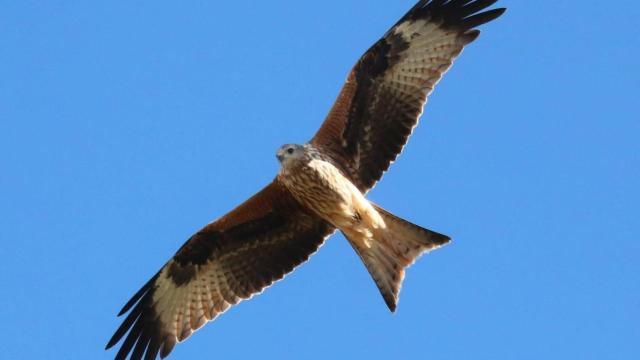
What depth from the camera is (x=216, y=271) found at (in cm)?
1031

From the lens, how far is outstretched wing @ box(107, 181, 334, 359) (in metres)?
10.1

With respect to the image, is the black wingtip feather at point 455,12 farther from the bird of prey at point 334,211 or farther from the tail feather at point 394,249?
the tail feather at point 394,249

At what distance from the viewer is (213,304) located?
10.3 m

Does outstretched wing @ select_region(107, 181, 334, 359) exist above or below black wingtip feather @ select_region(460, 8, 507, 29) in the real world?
below

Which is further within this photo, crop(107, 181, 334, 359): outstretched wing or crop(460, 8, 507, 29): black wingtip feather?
crop(107, 181, 334, 359): outstretched wing

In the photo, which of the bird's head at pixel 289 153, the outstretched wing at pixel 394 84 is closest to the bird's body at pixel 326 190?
the bird's head at pixel 289 153

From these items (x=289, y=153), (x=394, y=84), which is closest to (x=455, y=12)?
(x=394, y=84)

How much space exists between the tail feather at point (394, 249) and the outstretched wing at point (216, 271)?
685mm

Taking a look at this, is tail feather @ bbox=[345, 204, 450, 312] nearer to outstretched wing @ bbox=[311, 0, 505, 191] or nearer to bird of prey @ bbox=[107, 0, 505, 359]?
bird of prey @ bbox=[107, 0, 505, 359]

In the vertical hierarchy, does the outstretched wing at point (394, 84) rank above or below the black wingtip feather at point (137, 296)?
above

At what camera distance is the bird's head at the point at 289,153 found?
947 cm

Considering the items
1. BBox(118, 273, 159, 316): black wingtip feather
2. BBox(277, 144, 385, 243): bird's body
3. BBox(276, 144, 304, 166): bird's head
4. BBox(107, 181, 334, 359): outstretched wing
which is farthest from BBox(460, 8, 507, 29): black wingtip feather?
BBox(118, 273, 159, 316): black wingtip feather

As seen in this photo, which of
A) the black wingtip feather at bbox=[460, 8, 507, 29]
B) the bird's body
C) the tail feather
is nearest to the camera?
the bird's body

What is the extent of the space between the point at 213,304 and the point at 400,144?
2461mm
